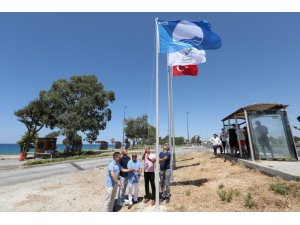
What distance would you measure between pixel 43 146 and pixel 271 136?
2936 centimetres

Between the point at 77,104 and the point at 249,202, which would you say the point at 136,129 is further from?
the point at 249,202

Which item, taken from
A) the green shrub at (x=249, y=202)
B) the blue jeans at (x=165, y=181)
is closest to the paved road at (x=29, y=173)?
the blue jeans at (x=165, y=181)

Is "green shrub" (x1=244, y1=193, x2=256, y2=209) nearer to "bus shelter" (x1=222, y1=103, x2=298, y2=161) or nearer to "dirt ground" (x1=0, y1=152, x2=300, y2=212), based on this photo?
"dirt ground" (x1=0, y1=152, x2=300, y2=212)

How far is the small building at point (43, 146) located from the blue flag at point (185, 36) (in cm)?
2836

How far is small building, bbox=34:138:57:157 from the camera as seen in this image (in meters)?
30.1

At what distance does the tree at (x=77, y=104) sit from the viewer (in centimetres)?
3319

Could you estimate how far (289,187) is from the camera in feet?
20.2

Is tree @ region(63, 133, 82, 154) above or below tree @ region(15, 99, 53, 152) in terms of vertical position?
below

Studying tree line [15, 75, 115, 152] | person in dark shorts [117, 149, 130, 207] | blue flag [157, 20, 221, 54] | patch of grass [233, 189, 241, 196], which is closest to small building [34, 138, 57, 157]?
tree line [15, 75, 115, 152]

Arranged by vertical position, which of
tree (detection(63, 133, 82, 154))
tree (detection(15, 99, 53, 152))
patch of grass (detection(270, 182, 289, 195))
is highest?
tree (detection(15, 99, 53, 152))

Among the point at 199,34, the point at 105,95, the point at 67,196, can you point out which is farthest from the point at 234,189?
the point at 105,95

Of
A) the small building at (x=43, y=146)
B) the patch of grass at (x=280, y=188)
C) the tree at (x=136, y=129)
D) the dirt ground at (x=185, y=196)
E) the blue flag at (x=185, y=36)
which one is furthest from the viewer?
the tree at (x=136, y=129)

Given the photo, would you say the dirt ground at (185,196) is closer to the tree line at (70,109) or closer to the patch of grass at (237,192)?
the patch of grass at (237,192)

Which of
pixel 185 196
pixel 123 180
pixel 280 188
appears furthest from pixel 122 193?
pixel 280 188
